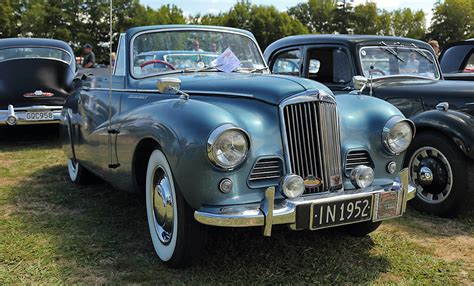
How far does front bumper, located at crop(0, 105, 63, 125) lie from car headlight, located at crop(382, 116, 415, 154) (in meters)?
5.94

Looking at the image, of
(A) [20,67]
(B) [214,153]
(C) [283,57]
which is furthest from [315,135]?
(A) [20,67]

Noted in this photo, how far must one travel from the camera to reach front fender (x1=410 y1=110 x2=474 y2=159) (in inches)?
160

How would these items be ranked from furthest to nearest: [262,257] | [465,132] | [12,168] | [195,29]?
[12,168], [195,29], [465,132], [262,257]

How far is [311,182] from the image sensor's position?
2.99 metres

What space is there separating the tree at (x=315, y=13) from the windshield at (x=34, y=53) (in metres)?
62.5

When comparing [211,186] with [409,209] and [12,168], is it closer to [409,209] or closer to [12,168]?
[409,209]

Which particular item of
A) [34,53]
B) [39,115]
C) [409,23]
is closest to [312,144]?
[39,115]

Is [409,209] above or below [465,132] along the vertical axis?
below

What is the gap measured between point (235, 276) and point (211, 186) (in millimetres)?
668

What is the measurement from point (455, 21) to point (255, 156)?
196 feet

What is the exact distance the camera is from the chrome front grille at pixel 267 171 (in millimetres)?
2867

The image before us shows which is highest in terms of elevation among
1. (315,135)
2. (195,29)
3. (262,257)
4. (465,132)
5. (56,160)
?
(195,29)

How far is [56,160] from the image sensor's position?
22.4 feet

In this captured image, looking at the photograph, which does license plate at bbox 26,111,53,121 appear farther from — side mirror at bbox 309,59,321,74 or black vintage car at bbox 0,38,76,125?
side mirror at bbox 309,59,321,74
